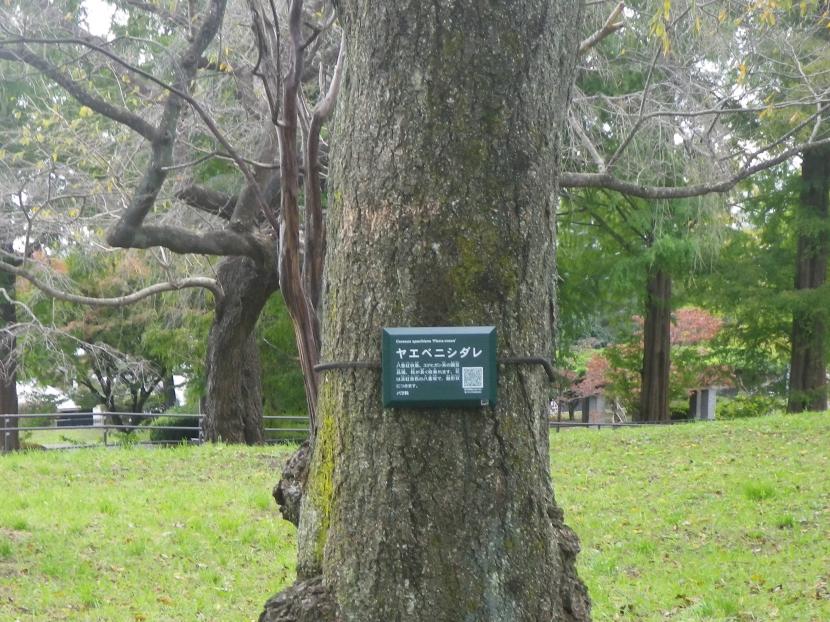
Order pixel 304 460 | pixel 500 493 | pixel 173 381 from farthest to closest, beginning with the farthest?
pixel 173 381
pixel 304 460
pixel 500 493

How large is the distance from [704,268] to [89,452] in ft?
48.0

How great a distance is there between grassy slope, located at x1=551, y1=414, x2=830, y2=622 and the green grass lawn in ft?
0.06

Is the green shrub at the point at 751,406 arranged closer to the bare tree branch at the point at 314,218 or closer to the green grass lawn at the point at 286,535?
the green grass lawn at the point at 286,535

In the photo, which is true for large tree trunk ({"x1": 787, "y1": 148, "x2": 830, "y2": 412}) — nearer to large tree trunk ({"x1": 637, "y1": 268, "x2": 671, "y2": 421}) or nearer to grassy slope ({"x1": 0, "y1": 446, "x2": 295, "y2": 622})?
large tree trunk ({"x1": 637, "y1": 268, "x2": 671, "y2": 421})

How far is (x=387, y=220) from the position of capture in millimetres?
2801

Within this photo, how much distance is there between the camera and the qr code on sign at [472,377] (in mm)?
2707

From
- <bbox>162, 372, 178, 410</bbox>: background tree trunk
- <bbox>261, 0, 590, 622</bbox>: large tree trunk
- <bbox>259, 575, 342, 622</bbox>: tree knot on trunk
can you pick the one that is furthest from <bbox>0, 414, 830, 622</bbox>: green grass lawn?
<bbox>162, 372, 178, 410</bbox>: background tree trunk

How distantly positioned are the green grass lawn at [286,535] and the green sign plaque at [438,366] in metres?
3.80

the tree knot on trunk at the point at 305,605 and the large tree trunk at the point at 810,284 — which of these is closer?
the tree knot on trunk at the point at 305,605

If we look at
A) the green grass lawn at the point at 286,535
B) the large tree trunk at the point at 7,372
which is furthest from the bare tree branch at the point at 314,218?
the large tree trunk at the point at 7,372

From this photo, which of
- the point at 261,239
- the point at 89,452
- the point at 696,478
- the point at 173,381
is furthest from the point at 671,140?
the point at 173,381

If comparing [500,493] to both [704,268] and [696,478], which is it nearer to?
[696,478]

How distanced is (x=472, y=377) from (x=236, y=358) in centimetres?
1350

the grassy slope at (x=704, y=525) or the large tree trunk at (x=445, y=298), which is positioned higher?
the large tree trunk at (x=445, y=298)
